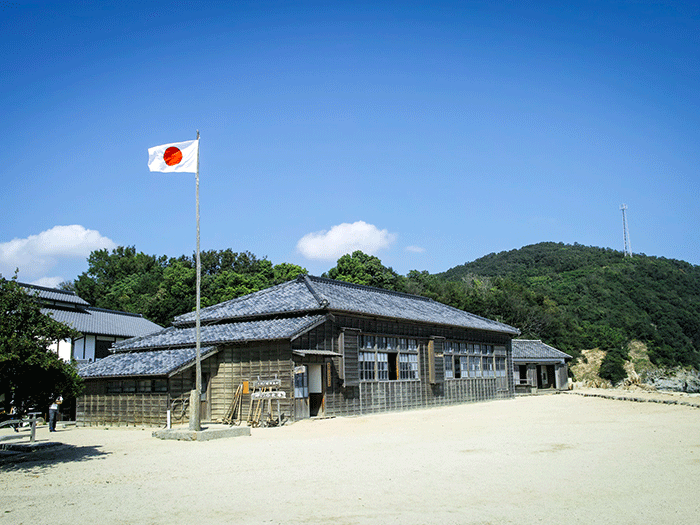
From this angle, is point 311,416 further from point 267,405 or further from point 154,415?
point 154,415

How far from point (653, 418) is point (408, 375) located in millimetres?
10421

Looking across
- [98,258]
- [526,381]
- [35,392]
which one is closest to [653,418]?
[35,392]

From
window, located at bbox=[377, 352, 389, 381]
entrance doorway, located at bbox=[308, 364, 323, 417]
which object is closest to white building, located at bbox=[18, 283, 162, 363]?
entrance doorway, located at bbox=[308, 364, 323, 417]

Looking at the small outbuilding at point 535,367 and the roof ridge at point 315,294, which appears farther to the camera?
the small outbuilding at point 535,367

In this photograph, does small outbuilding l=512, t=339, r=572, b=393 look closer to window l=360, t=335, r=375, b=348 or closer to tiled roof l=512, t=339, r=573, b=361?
tiled roof l=512, t=339, r=573, b=361


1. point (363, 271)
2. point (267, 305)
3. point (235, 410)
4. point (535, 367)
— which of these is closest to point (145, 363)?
point (235, 410)

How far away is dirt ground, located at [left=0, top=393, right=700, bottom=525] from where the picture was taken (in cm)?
698

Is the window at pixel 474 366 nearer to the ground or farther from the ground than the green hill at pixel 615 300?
nearer to the ground

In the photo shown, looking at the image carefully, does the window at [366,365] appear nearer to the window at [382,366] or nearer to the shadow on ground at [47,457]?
the window at [382,366]

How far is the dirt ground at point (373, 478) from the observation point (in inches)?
275

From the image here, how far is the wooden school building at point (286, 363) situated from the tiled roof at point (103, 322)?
28.8ft

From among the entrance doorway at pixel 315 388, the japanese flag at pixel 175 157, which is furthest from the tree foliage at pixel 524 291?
the japanese flag at pixel 175 157

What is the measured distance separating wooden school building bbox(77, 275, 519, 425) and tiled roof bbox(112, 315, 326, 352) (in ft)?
0.21

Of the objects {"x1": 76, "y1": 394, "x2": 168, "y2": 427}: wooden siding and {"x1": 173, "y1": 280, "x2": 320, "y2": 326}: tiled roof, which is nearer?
{"x1": 76, "y1": 394, "x2": 168, "y2": 427}: wooden siding
